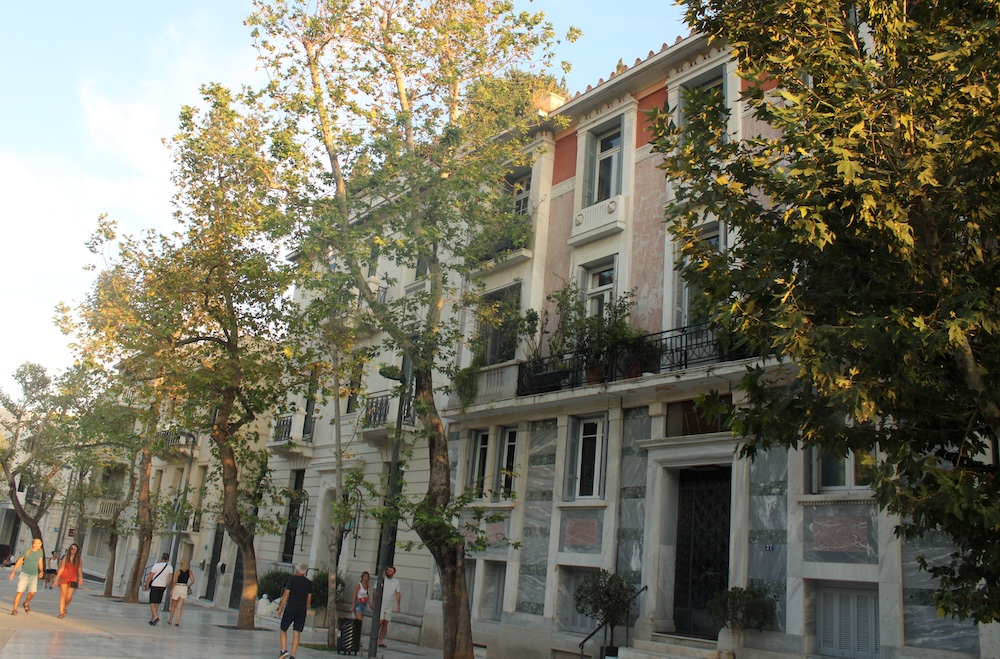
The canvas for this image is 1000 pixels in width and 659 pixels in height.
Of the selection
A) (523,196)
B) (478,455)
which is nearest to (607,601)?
(478,455)

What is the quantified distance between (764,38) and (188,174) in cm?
1666

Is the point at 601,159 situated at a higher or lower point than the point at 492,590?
higher

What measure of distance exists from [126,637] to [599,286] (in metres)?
11.5

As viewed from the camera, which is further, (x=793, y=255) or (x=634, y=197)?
(x=634, y=197)

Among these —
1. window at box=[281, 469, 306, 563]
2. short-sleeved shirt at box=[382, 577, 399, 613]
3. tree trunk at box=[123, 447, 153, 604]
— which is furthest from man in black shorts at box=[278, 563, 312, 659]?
tree trunk at box=[123, 447, 153, 604]

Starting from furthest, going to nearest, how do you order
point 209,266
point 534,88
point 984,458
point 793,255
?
point 209,266, point 534,88, point 984,458, point 793,255

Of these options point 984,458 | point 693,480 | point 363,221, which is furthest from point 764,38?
point 363,221

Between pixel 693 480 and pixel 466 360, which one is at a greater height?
pixel 466 360

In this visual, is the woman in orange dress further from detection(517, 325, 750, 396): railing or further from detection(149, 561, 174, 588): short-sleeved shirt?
detection(517, 325, 750, 396): railing

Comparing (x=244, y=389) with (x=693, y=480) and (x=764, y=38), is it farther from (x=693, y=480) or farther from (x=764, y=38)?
(x=764, y=38)

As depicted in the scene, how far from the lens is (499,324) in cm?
1809

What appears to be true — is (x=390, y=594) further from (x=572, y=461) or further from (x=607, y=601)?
(x=607, y=601)

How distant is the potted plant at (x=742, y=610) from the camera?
13320 millimetres

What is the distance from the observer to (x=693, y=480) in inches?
631
